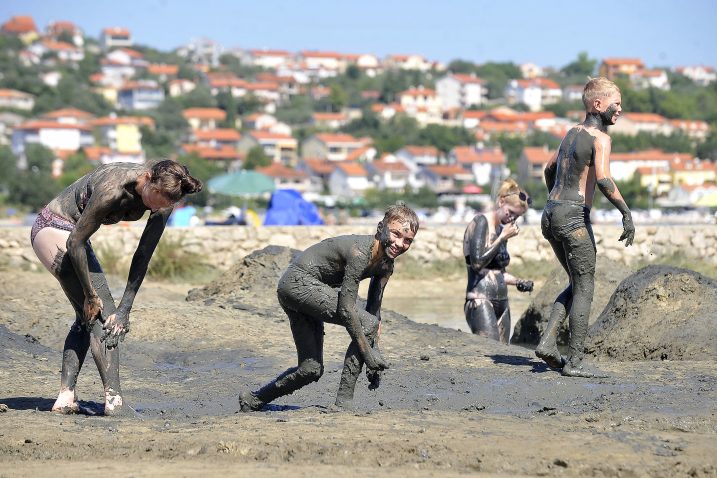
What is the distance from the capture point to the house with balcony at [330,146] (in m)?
143

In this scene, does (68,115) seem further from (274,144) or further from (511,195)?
(511,195)

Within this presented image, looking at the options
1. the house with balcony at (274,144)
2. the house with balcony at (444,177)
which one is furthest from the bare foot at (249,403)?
the house with balcony at (274,144)

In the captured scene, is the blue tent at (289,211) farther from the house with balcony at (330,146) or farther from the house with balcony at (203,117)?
the house with balcony at (203,117)

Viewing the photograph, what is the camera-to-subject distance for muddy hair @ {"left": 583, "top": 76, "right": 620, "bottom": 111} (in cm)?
806

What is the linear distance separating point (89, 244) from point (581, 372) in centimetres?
323

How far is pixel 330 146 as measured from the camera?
472ft

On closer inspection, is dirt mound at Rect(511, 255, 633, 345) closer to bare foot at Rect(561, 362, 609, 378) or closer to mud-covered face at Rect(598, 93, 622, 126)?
bare foot at Rect(561, 362, 609, 378)

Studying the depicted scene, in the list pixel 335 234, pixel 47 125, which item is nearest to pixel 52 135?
pixel 47 125

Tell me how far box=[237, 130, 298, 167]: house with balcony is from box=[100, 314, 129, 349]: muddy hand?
441ft

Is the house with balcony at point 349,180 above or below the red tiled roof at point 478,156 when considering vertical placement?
below

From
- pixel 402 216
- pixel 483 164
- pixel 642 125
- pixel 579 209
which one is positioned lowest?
pixel 483 164

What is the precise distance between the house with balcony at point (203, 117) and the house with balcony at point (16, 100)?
20542 millimetres

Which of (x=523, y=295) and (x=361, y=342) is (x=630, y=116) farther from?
(x=361, y=342)

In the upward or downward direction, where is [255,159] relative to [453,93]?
downward
